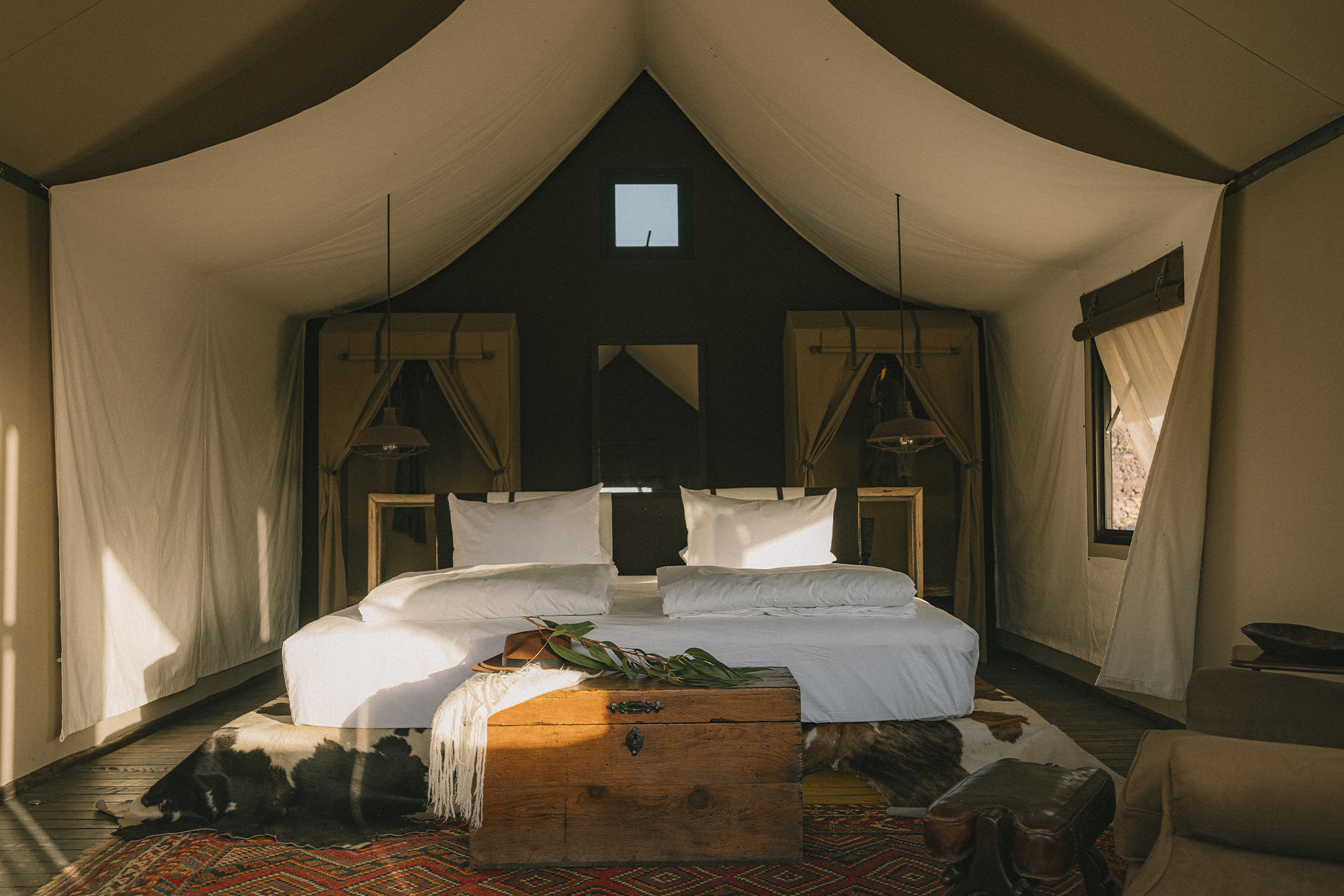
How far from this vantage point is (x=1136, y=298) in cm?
405

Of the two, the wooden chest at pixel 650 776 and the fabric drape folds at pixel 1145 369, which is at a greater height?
the fabric drape folds at pixel 1145 369

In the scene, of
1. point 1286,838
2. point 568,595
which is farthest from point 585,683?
point 1286,838

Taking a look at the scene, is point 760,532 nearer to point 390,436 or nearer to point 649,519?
point 649,519

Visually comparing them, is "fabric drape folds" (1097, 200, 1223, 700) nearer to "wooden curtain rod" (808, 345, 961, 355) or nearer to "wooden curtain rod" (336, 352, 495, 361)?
"wooden curtain rod" (808, 345, 961, 355)

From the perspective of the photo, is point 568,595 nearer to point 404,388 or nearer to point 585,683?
point 585,683

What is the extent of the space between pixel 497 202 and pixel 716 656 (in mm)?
3684

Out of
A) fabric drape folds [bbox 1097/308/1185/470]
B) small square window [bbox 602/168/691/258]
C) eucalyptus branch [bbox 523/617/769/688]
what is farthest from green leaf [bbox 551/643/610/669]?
small square window [bbox 602/168/691/258]

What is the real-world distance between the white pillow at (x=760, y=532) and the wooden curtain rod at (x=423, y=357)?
1.99 meters

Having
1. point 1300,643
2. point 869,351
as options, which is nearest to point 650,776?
point 1300,643

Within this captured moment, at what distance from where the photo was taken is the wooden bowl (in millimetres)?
2266

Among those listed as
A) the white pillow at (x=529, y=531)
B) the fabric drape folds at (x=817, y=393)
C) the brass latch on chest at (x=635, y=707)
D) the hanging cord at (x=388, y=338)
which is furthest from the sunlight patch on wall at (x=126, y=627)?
the fabric drape folds at (x=817, y=393)

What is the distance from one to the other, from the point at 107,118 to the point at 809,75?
110 inches

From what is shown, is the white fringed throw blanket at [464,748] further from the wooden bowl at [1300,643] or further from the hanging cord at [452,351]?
the hanging cord at [452,351]

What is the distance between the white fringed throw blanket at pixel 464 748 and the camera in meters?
2.30
